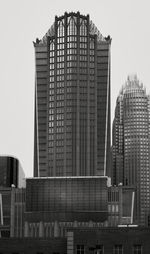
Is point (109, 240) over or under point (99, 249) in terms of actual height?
over

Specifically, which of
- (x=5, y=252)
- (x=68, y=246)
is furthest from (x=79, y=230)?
(x=5, y=252)

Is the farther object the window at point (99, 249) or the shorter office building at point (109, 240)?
the shorter office building at point (109, 240)

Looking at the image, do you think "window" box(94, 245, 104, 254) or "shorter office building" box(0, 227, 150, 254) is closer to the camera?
"window" box(94, 245, 104, 254)

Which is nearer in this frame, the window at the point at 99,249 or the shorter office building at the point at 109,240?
the window at the point at 99,249

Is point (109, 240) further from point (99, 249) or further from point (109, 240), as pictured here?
point (99, 249)

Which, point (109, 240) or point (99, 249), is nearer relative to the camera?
point (99, 249)

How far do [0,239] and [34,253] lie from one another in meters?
4.99

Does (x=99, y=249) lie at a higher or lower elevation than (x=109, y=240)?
lower

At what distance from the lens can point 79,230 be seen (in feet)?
230

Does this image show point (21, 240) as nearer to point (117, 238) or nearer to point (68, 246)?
point (68, 246)

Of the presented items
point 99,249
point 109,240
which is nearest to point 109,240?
point 109,240

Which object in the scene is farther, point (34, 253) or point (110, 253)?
point (34, 253)

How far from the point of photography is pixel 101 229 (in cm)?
6981

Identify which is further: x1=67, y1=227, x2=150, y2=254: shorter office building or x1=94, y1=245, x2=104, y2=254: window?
x1=67, y1=227, x2=150, y2=254: shorter office building
